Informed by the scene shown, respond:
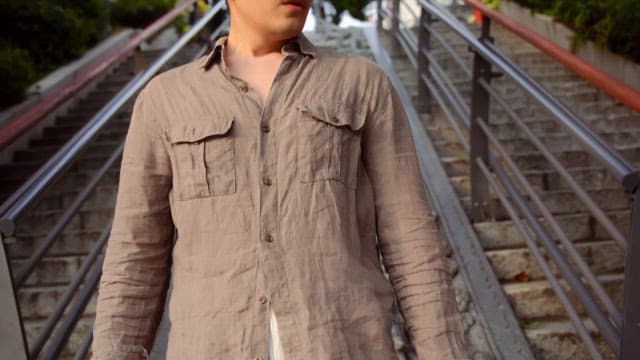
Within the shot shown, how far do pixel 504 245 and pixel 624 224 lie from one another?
0.63m

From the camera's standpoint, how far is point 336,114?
1282mm

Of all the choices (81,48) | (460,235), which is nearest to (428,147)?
(460,235)

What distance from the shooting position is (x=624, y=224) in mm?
3682

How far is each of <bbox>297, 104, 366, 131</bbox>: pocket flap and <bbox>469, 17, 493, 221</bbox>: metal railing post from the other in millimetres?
2469

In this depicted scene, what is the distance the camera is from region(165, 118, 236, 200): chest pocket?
1.25 meters

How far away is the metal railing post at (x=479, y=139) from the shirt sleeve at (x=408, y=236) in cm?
241

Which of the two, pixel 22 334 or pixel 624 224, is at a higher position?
pixel 22 334

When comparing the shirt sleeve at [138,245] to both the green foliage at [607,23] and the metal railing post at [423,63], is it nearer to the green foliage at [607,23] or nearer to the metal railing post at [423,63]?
Result: the metal railing post at [423,63]

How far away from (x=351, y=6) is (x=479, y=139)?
41.8 feet

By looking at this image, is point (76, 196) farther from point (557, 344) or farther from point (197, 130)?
point (197, 130)

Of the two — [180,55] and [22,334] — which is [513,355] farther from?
[180,55]

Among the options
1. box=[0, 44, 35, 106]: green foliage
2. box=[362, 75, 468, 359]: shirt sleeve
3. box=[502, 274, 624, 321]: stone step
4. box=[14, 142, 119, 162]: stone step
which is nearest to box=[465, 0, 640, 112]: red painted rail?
box=[502, 274, 624, 321]: stone step

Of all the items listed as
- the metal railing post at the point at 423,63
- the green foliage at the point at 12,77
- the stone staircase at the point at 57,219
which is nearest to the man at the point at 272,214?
the stone staircase at the point at 57,219

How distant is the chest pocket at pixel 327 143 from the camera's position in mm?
1249
